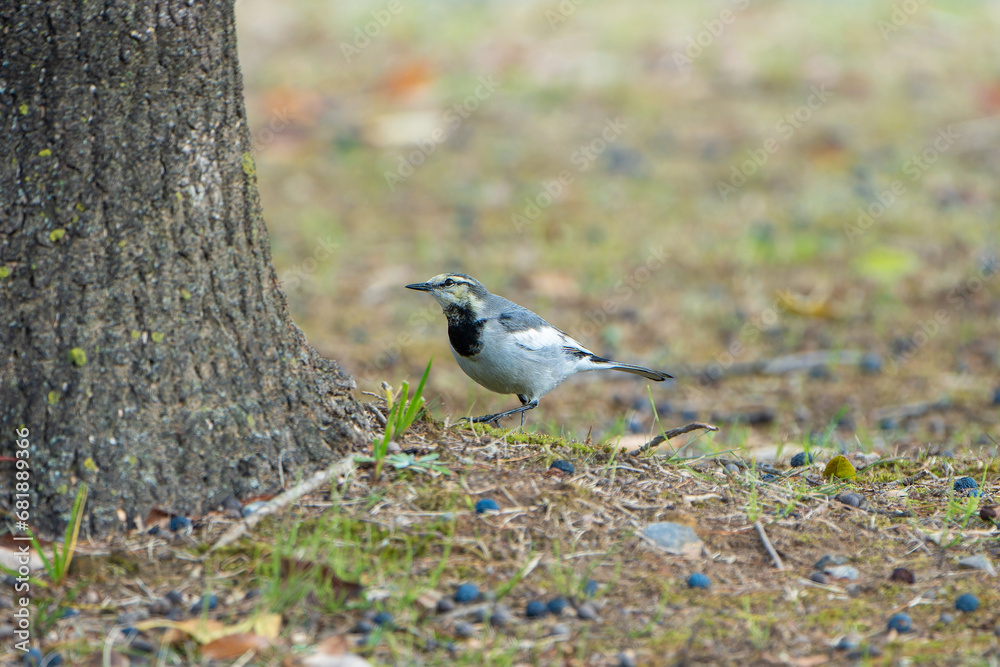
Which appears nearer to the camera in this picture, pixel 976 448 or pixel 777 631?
pixel 777 631

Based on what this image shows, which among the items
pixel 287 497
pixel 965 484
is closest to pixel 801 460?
pixel 965 484

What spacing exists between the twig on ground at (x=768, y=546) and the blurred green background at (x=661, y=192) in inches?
63.2

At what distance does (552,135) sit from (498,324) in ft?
19.8

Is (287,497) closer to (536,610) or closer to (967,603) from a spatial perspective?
(536,610)

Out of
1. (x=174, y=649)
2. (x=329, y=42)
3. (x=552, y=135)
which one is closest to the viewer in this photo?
(x=174, y=649)

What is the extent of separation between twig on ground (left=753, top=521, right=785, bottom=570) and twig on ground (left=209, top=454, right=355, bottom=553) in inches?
52.9

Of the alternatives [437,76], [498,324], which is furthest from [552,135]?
[498,324]

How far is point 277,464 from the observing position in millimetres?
3270

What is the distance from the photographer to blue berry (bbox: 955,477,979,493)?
12.3 feet

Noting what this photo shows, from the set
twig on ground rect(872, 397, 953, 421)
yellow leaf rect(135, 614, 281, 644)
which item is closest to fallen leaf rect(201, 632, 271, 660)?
yellow leaf rect(135, 614, 281, 644)

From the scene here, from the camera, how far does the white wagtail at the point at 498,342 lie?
453 centimetres

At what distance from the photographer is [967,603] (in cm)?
288

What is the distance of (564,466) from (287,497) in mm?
956

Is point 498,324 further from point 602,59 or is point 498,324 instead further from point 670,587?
point 602,59
